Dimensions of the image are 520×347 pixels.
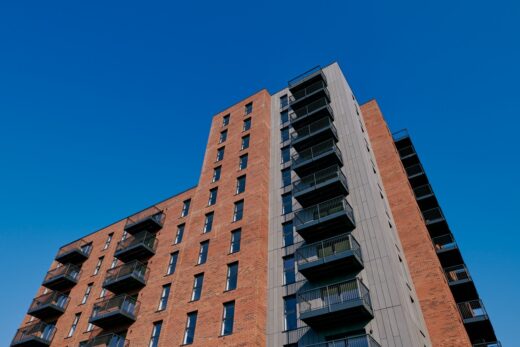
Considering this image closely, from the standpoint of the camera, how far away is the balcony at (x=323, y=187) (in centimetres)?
2373

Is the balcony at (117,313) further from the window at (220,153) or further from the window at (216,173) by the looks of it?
the window at (220,153)

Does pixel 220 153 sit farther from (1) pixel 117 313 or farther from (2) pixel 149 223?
(1) pixel 117 313

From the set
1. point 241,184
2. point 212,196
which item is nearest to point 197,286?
point 212,196

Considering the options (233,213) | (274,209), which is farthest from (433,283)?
(233,213)

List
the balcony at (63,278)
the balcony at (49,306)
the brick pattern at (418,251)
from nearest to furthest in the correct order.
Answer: the brick pattern at (418,251) → the balcony at (49,306) → the balcony at (63,278)

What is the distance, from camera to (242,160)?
31.6 m

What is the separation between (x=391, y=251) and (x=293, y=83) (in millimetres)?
17944

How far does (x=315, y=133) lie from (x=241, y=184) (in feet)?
21.6

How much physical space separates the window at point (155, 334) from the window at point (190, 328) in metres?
2.44

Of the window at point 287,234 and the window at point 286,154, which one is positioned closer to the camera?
the window at point 287,234

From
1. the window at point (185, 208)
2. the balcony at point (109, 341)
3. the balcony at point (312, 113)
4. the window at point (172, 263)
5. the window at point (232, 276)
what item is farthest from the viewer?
the window at point (185, 208)

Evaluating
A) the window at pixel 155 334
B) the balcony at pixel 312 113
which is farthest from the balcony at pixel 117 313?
the balcony at pixel 312 113

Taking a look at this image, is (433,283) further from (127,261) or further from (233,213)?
(127,261)

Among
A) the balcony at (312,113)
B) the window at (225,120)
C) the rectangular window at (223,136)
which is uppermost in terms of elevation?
the window at (225,120)
